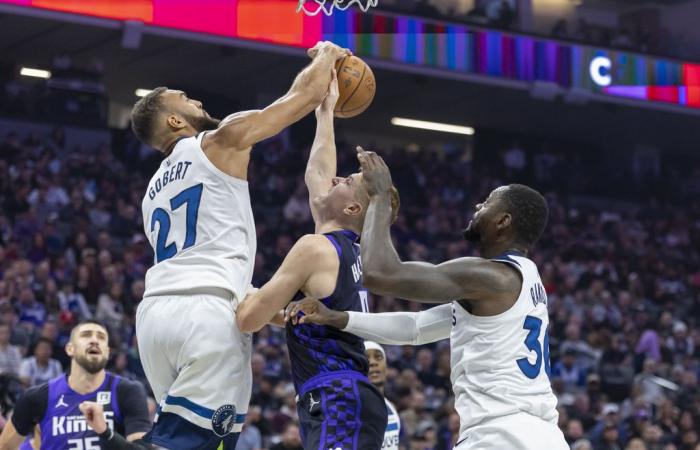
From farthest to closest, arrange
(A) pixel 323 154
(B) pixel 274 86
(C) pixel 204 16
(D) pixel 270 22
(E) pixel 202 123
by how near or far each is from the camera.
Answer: (B) pixel 274 86
(D) pixel 270 22
(C) pixel 204 16
(A) pixel 323 154
(E) pixel 202 123

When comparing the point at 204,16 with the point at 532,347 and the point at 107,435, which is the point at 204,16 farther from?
the point at 532,347

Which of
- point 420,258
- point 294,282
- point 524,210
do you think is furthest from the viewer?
point 420,258

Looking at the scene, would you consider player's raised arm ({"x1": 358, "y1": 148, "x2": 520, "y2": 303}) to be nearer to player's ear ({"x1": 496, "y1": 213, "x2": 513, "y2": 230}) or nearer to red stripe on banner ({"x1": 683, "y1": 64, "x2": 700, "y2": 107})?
player's ear ({"x1": 496, "y1": 213, "x2": 513, "y2": 230})

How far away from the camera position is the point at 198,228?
4762mm

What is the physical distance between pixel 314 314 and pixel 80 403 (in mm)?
2809

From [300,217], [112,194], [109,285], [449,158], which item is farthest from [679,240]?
[109,285]

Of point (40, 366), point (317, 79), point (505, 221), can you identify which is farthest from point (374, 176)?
point (40, 366)

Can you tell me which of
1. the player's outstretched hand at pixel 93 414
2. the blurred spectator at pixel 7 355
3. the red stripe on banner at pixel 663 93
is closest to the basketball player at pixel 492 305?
the player's outstretched hand at pixel 93 414

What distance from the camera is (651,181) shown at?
25.4 metres

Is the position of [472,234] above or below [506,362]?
above

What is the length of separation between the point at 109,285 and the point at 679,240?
13.7 m

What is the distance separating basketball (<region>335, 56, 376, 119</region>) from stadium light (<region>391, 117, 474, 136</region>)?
19284 mm

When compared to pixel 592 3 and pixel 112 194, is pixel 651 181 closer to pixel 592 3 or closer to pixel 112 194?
pixel 592 3

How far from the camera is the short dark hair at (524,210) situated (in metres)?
4.45
